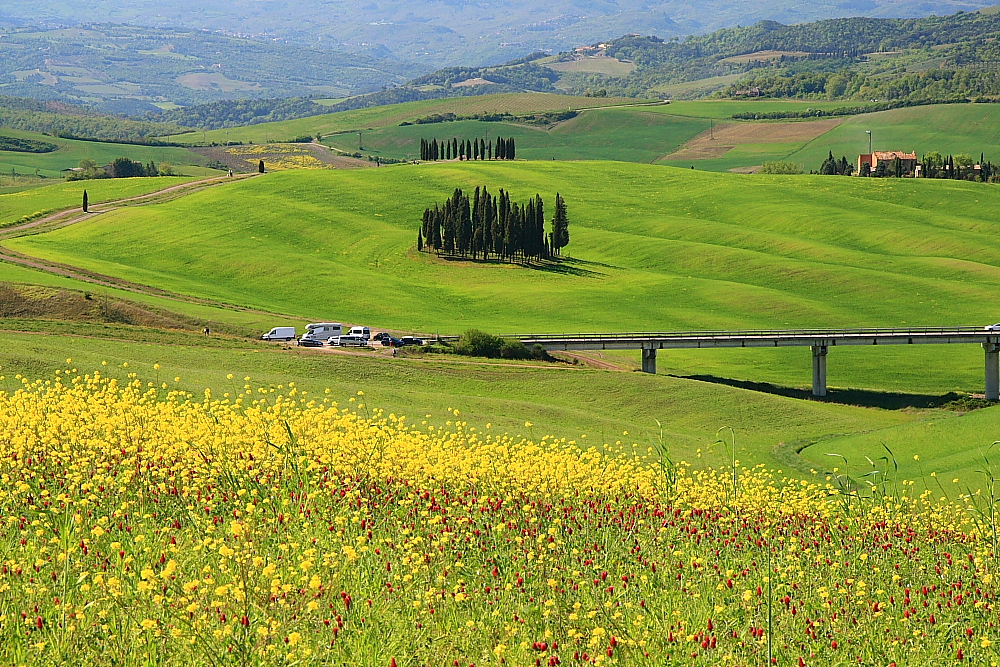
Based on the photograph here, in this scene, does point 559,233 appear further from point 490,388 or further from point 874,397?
point 490,388

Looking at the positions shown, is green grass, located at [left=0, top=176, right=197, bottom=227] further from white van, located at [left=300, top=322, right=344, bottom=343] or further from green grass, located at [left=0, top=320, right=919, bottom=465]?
green grass, located at [left=0, top=320, right=919, bottom=465]

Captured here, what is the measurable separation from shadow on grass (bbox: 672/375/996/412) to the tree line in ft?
185

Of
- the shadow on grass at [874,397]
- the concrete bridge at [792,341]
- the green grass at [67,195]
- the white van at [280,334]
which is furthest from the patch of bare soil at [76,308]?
the green grass at [67,195]

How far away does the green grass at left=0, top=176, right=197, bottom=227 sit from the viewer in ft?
532

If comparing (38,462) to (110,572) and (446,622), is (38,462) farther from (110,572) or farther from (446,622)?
(446,622)

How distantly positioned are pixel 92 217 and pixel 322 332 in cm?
8042

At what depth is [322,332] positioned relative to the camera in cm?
9112

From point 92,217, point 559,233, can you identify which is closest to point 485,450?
point 559,233

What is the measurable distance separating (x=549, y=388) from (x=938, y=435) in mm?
24687

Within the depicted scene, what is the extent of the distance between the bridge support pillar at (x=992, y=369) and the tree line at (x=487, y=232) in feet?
209

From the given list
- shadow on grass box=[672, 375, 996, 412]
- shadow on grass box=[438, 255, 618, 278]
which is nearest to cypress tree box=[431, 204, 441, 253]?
shadow on grass box=[438, 255, 618, 278]

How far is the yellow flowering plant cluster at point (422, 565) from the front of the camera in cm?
1443

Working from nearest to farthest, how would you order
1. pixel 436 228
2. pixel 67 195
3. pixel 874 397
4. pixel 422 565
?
pixel 422 565
pixel 874 397
pixel 436 228
pixel 67 195

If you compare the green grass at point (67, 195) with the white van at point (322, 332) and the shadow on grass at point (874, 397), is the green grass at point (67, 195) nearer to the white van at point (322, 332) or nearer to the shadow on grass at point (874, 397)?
the white van at point (322, 332)
